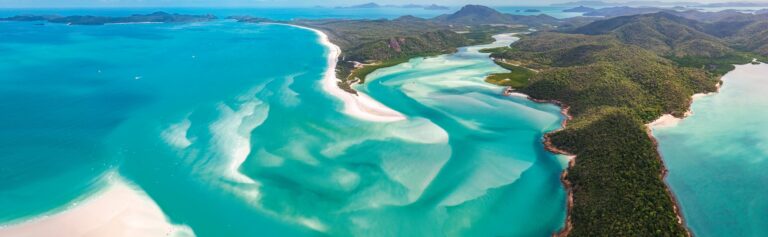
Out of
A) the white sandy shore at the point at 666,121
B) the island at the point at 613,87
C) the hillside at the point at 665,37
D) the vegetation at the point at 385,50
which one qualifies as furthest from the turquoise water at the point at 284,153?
the hillside at the point at 665,37

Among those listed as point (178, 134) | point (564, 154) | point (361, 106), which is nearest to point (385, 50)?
point (361, 106)

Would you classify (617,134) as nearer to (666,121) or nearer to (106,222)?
(666,121)

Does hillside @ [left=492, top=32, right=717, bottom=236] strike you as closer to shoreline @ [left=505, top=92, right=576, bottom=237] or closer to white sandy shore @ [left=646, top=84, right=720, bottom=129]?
shoreline @ [left=505, top=92, right=576, bottom=237]

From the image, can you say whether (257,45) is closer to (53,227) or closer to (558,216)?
(53,227)

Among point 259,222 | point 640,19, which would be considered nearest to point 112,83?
point 259,222

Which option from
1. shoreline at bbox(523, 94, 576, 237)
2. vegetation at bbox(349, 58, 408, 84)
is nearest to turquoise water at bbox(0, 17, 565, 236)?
shoreline at bbox(523, 94, 576, 237)
